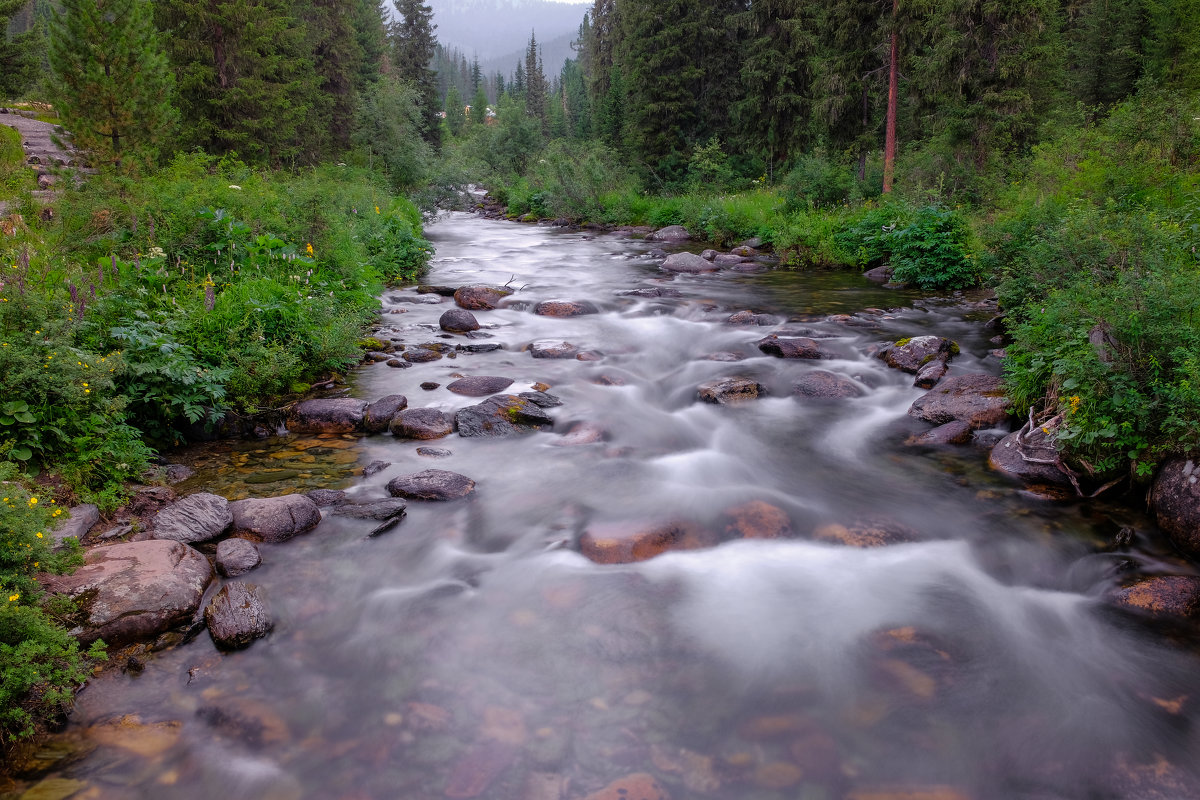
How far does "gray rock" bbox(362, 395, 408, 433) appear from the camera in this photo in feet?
25.2

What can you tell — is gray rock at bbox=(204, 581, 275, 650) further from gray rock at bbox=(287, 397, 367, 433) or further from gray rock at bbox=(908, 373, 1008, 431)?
gray rock at bbox=(908, 373, 1008, 431)

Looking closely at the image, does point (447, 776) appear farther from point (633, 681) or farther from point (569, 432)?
point (569, 432)

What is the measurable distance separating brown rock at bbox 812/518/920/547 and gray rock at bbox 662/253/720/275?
42.8 ft

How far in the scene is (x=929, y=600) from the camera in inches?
202

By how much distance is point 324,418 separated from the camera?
301 inches

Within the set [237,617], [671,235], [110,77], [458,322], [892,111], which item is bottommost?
[237,617]

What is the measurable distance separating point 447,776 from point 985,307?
43.2 feet

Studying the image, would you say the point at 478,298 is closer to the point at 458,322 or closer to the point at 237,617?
the point at 458,322

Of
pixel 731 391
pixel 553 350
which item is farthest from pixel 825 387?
pixel 553 350

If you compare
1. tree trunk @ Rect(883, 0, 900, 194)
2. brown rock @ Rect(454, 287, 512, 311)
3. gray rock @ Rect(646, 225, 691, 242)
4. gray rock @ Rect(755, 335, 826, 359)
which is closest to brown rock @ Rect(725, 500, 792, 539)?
gray rock @ Rect(755, 335, 826, 359)

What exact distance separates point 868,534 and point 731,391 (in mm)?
3659

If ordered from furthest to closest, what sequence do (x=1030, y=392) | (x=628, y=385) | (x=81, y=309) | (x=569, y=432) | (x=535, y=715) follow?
(x=628, y=385) < (x=569, y=432) < (x=1030, y=392) < (x=81, y=309) < (x=535, y=715)

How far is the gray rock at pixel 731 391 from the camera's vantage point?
924cm

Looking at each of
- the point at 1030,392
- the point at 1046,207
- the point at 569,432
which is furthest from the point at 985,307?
the point at 569,432
